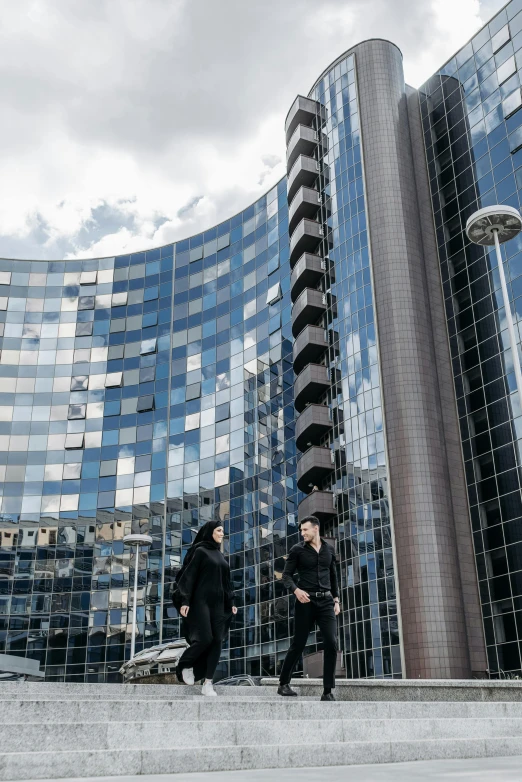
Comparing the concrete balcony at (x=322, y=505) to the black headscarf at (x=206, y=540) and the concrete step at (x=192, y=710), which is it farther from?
the concrete step at (x=192, y=710)

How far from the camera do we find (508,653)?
31000 mm

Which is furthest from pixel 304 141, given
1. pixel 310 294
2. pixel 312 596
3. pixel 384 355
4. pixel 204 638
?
pixel 204 638

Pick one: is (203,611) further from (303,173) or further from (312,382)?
(303,173)

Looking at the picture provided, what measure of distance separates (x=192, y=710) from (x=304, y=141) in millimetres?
43879

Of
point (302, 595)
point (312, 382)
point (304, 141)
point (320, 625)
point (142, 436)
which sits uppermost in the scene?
point (304, 141)

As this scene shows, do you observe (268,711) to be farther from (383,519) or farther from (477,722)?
(383,519)

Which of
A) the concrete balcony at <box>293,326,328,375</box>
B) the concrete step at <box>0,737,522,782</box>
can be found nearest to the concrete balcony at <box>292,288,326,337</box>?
the concrete balcony at <box>293,326,328,375</box>

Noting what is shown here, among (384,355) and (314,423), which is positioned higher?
(384,355)

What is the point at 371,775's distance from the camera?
4922 millimetres

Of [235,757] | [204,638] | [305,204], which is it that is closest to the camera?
[235,757]

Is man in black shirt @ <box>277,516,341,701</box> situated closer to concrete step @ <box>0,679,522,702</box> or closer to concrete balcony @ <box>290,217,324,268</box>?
concrete step @ <box>0,679,522,702</box>

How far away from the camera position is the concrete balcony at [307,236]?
4516 cm

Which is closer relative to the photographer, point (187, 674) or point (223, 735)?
point (223, 735)

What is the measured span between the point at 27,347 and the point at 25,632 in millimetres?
21546
